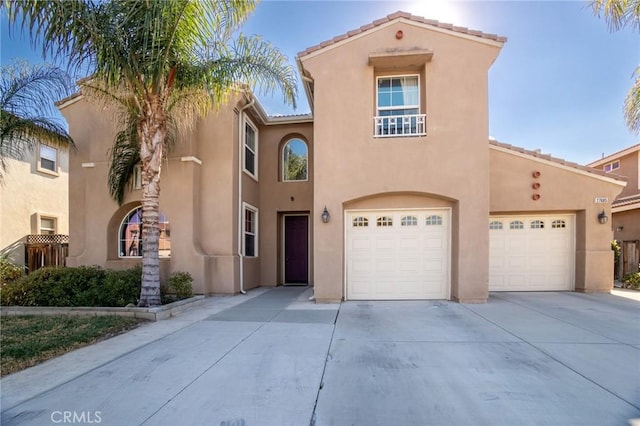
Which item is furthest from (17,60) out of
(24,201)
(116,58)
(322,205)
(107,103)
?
(322,205)

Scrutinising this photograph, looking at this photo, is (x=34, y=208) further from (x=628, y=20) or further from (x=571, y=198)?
(x=628, y=20)

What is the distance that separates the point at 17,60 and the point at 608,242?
60.1ft

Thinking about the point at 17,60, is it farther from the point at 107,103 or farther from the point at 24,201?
the point at 24,201

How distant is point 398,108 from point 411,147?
1.30 meters

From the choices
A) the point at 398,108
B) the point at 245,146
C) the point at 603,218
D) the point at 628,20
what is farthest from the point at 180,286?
the point at 628,20

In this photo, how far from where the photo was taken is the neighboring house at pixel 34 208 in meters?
12.5

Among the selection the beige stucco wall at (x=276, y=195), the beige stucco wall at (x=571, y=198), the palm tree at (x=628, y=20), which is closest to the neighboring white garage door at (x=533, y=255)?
the beige stucco wall at (x=571, y=198)

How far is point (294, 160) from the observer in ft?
41.2

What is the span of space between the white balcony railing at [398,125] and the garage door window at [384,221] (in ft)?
7.65

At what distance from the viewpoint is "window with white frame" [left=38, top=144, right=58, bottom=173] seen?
13.9 meters

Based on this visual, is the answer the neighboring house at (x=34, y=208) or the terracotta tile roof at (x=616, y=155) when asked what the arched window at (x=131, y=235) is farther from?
the terracotta tile roof at (x=616, y=155)

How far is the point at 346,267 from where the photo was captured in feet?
29.2

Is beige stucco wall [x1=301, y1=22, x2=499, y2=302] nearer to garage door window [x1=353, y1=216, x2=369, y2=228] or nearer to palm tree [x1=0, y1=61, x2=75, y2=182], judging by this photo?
garage door window [x1=353, y1=216, x2=369, y2=228]

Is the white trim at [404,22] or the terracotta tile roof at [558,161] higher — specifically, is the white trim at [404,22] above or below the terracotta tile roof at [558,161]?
above
